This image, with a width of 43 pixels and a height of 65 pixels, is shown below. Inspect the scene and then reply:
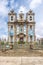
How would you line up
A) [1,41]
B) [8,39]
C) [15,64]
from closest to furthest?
[15,64]
[1,41]
[8,39]

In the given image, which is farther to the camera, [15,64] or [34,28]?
[34,28]

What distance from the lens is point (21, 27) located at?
3756cm

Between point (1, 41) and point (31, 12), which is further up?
point (31, 12)

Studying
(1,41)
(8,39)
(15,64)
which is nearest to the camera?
(15,64)

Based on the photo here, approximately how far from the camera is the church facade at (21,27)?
3697cm

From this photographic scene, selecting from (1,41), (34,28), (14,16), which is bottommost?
(1,41)

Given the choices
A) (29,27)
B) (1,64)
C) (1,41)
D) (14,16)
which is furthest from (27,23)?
(1,64)

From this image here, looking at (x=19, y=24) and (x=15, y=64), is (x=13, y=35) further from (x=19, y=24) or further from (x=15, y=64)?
(x=15, y=64)

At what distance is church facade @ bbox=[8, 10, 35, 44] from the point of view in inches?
1455

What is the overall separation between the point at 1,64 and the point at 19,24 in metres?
35.2

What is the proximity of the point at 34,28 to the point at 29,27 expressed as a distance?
3.91ft

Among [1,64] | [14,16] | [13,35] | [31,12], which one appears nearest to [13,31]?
[13,35]

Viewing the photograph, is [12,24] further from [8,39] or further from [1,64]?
[1,64]

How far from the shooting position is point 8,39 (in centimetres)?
3722
